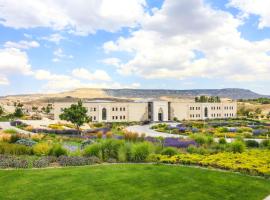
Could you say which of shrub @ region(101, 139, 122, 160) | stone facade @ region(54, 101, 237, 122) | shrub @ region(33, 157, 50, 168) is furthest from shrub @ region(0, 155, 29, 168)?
stone facade @ region(54, 101, 237, 122)

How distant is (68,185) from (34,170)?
2645mm

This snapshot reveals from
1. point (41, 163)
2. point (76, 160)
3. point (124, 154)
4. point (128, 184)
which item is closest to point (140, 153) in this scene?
point (124, 154)

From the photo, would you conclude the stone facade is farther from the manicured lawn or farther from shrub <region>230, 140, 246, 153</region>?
the manicured lawn

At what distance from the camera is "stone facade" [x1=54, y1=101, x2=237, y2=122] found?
7100 centimetres

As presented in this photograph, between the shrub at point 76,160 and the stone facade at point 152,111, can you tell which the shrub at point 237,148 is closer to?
the shrub at point 76,160

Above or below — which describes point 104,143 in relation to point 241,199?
above

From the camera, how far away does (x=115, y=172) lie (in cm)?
1127

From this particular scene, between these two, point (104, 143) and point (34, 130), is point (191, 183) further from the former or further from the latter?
point (34, 130)

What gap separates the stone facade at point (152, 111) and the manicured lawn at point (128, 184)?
5835 cm

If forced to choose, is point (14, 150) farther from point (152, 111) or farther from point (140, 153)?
point (152, 111)

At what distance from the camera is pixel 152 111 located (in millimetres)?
77188

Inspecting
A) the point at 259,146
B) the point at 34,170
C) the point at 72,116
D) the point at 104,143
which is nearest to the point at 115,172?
the point at 34,170

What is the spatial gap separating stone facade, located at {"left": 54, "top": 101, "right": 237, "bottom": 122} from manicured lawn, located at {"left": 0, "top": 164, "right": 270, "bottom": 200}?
58353 millimetres

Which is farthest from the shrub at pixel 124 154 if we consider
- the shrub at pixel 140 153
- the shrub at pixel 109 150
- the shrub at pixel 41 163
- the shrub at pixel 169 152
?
the shrub at pixel 41 163
